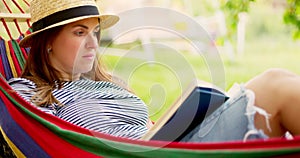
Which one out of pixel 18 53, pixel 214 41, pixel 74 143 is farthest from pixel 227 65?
pixel 74 143

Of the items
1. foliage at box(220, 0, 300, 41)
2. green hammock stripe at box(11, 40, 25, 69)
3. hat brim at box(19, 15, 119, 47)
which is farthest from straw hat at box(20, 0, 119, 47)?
foliage at box(220, 0, 300, 41)

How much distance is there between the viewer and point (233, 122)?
1.42 m

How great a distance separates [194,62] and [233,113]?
197 inches

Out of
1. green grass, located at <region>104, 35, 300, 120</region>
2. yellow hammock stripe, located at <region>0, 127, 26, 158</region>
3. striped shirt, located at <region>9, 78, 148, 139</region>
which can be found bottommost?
green grass, located at <region>104, 35, 300, 120</region>

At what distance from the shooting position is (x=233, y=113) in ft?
4.70

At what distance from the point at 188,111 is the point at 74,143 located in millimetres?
369

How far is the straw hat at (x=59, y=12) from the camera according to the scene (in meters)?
1.98

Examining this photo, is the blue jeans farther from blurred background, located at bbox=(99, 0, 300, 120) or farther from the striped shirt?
blurred background, located at bbox=(99, 0, 300, 120)

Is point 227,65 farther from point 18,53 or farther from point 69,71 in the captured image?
point 69,71

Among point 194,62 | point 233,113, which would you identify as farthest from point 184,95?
point 194,62

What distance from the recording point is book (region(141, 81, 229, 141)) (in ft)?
4.66

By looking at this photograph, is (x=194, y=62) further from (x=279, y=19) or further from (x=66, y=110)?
(x=66, y=110)

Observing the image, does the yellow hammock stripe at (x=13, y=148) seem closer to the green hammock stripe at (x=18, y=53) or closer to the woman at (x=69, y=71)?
the woman at (x=69, y=71)

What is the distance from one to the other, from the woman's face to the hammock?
267 mm
